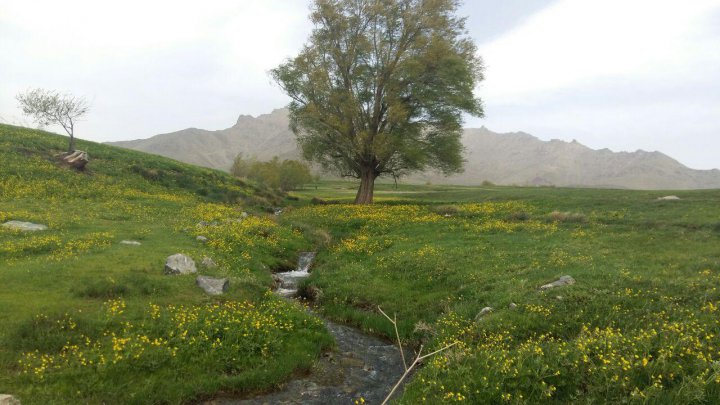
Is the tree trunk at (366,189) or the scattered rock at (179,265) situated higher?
the tree trunk at (366,189)

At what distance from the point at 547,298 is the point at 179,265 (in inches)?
567

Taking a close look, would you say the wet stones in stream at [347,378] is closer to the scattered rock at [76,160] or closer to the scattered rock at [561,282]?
the scattered rock at [561,282]

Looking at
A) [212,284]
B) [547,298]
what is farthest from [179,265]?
[547,298]

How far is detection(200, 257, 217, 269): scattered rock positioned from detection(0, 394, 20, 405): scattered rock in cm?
1010

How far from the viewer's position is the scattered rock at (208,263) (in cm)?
1925

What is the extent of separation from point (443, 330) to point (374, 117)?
33.5 metres

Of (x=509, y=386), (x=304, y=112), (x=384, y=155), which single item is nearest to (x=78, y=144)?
(x=304, y=112)

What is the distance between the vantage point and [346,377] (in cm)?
1274

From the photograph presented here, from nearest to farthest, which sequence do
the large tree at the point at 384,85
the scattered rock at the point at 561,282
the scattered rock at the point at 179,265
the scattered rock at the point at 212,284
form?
1. the scattered rock at the point at 561,282
2. the scattered rock at the point at 212,284
3. the scattered rock at the point at 179,265
4. the large tree at the point at 384,85

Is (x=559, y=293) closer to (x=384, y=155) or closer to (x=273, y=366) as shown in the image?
(x=273, y=366)

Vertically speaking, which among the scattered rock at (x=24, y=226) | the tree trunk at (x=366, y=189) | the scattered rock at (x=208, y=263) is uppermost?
the tree trunk at (x=366, y=189)

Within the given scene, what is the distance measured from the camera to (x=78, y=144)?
165 feet

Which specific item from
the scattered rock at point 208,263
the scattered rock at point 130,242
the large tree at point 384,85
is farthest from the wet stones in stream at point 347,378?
the large tree at point 384,85

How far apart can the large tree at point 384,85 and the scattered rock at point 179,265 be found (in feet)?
85.5
